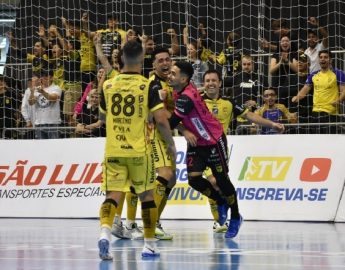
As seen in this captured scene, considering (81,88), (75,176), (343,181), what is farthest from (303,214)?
(81,88)

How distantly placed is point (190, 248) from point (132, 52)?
269cm

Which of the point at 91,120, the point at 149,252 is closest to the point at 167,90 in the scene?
the point at 149,252

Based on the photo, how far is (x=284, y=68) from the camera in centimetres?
1983

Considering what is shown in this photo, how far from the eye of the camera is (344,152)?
17469mm

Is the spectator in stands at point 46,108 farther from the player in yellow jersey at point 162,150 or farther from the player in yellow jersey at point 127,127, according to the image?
the player in yellow jersey at point 127,127

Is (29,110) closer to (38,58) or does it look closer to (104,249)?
(38,58)

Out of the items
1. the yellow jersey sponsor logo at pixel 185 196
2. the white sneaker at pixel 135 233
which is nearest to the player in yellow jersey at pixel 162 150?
the white sneaker at pixel 135 233

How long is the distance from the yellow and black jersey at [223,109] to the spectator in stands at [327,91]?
389 cm

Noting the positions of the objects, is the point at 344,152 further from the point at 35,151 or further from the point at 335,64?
the point at 35,151

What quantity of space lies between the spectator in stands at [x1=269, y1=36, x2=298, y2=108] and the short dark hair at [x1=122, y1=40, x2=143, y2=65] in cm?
926

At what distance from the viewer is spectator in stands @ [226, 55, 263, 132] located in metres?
19.8

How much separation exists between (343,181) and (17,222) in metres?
5.65

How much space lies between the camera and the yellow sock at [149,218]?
11.1 metres

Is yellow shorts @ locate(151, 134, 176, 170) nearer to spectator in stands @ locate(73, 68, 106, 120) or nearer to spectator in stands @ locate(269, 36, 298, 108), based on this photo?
spectator in stands @ locate(269, 36, 298, 108)
